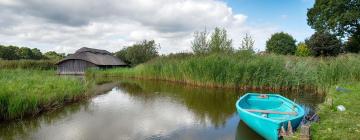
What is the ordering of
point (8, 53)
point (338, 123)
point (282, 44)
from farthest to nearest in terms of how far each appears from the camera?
point (282, 44)
point (8, 53)
point (338, 123)

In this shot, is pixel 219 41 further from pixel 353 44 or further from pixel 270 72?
pixel 353 44

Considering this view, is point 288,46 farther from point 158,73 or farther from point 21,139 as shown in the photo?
point 21,139

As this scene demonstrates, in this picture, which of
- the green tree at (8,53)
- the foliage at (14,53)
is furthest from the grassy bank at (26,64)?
the foliage at (14,53)

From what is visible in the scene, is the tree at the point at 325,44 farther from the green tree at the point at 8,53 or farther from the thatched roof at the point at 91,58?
the green tree at the point at 8,53

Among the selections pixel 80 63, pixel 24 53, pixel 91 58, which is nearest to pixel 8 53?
pixel 24 53

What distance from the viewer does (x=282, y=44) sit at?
41.1m

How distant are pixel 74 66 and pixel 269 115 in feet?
96.4

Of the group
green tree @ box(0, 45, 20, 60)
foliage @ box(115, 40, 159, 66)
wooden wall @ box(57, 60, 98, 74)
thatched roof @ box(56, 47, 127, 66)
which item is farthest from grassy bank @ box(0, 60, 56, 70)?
green tree @ box(0, 45, 20, 60)

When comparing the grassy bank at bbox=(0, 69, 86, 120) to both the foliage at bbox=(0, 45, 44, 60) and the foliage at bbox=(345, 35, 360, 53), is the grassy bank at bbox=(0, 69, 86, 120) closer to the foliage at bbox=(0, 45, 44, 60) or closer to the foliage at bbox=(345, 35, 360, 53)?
the foliage at bbox=(345, 35, 360, 53)

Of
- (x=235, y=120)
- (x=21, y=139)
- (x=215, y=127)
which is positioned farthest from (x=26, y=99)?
(x=235, y=120)

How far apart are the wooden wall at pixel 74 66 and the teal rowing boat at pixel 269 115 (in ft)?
85.4

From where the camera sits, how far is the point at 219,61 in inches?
531

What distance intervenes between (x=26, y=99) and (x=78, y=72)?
2507 centimetres

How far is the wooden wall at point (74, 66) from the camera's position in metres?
30.2
